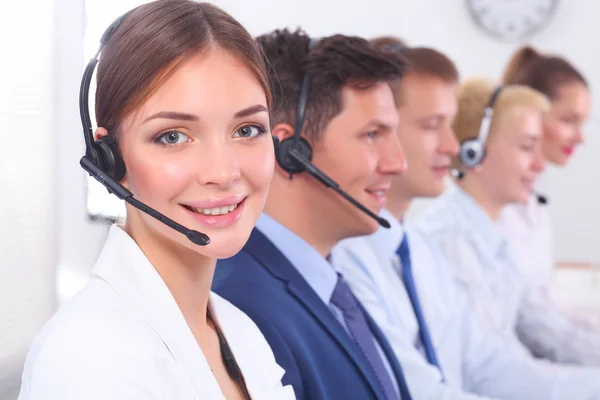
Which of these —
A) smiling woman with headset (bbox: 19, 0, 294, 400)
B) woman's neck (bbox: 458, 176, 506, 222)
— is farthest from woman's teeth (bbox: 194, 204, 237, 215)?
woman's neck (bbox: 458, 176, 506, 222)

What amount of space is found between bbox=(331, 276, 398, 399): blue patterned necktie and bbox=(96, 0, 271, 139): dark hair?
64 centimetres

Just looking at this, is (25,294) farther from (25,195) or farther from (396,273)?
(396,273)

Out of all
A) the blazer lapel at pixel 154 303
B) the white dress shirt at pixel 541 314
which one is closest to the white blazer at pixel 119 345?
the blazer lapel at pixel 154 303

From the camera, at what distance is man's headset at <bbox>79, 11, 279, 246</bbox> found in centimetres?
90

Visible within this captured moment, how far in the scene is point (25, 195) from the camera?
5.49 ft

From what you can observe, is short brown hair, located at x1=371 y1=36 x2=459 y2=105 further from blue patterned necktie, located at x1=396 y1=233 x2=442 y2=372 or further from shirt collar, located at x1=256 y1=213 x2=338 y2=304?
shirt collar, located at x1=256 y1=213 x2=338 y2=304

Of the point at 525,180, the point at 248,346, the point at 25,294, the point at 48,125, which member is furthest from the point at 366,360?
the point at 525,180

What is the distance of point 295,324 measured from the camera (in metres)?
1.32

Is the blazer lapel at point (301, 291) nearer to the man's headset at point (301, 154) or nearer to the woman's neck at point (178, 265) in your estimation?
A: the man's headset at point (301, 154)

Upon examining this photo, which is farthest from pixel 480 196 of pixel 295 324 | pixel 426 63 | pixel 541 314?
pixel 295 324

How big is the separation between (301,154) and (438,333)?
79 cm

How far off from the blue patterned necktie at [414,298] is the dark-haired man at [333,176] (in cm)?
33

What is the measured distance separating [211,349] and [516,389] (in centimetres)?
128

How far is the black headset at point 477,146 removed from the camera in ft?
8.27
